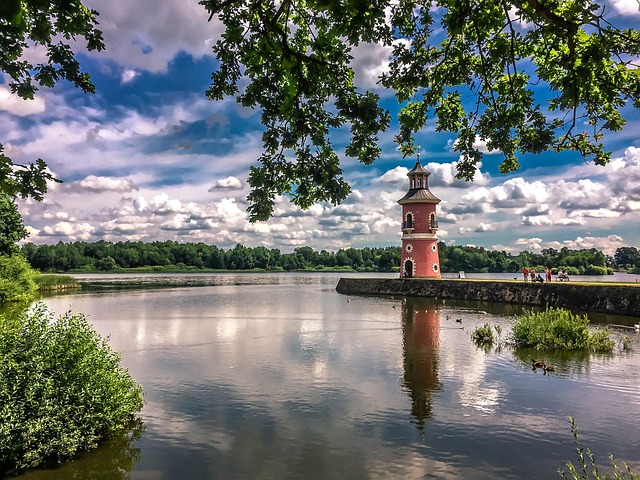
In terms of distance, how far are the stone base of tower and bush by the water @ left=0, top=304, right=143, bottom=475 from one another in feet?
143

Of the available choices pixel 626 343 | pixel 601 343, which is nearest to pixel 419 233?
pixel 626 343

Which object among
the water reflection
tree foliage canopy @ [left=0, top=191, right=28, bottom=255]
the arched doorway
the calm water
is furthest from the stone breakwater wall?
tree foliage canopy @ [left=0, top=191, right=28, bottom=255]

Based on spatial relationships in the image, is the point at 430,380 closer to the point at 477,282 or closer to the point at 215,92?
the point at 215,92

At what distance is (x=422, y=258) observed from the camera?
5156cm

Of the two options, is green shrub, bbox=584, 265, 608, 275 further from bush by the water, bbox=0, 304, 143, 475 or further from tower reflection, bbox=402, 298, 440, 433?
bush by the water, bbox=0, 304, 143, 475

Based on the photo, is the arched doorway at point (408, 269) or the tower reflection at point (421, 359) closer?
the tower reflection at point (421, 359)

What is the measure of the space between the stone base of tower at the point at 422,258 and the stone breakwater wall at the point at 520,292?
5.18 ft

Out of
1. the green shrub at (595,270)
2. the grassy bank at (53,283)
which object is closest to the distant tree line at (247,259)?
the green shrub at (595,270)

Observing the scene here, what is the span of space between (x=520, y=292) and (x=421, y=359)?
25.2 metres

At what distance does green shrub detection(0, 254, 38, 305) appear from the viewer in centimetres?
4069

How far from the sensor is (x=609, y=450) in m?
9.31

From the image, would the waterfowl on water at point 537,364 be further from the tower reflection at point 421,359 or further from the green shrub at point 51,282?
the green shrub at point 51,282

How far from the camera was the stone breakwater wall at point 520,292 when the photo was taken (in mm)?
30094

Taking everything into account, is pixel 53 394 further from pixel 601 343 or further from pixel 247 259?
pixel 247 259
